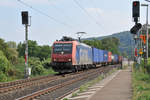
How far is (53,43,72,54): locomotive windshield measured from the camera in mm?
27609

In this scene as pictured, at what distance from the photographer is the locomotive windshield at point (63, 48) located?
90.6 feet

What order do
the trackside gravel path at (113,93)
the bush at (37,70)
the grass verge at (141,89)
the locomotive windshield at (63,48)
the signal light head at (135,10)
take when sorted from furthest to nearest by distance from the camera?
the bush at (37,70) → the locomotive windshield at (63,48) → the trackside gravel path at (113,93) → the grass verge at (141,89) → the signal light head at (135,10)

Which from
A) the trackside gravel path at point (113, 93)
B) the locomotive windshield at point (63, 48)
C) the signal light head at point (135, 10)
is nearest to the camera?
the signal light head at point (135, 10)

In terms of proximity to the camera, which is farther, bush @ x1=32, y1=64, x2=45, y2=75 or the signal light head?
bush @ x1=32, y1=64, x2=45, y2=75

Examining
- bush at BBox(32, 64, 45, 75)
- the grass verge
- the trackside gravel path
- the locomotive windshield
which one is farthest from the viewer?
bush at BBox(32, 64, 45, 75)

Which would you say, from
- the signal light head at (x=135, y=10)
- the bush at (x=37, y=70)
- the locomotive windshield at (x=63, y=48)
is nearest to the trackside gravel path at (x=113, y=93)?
the signal light head at (x=135, y=10)

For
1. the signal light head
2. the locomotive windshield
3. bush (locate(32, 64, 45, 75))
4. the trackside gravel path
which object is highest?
the signal light head

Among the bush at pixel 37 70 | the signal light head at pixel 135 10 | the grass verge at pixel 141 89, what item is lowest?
the grass verge at pixel 141 89

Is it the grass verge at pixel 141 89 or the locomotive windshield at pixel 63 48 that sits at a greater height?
the locomotive windshield at pixel 63 48

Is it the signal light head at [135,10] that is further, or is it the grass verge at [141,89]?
the grass verge at [141,89]

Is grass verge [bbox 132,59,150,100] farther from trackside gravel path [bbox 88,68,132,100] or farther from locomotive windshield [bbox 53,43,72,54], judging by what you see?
locomotive windshield [bbox 53,43,72,54]

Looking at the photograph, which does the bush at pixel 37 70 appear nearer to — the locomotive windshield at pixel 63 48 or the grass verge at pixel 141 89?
the locomotive windshield at pixel 63 48

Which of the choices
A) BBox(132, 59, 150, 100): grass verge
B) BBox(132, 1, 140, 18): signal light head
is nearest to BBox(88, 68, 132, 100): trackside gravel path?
BBox(132, 59, 150, 100): grass verge

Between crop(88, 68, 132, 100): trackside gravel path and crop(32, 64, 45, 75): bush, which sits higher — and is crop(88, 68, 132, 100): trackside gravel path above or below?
below
